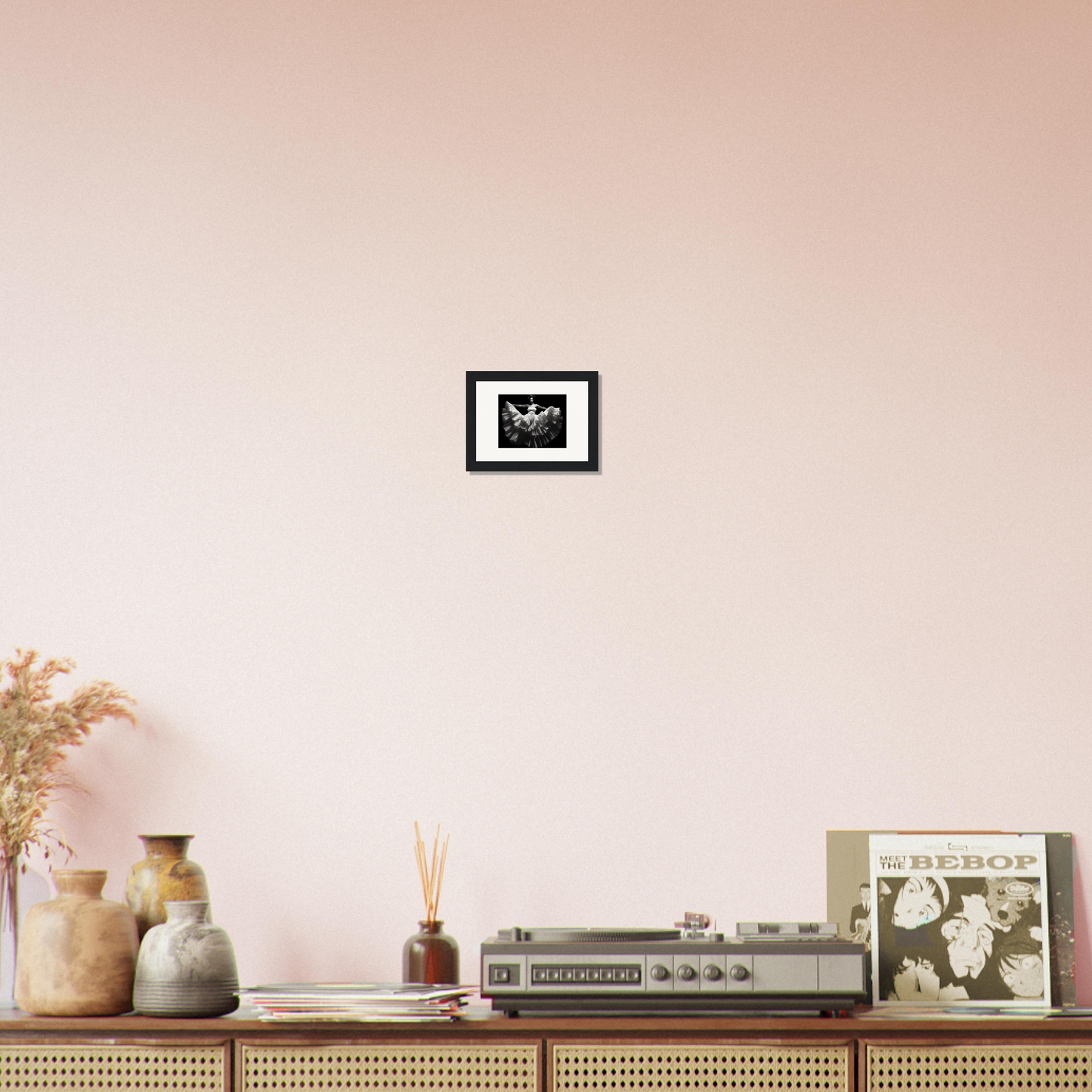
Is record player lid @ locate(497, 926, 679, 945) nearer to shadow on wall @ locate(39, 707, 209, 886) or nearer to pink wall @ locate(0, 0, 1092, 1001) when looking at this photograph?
pink wall @ locate(0, 0, 1092, 1001)

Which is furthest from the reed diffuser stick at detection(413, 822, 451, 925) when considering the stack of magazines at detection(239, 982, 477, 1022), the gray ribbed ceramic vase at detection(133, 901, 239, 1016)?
the gray ribbed ceramic vase at detection(133, 901, 239, 1016)

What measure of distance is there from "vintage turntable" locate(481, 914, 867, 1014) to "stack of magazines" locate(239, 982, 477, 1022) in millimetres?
96

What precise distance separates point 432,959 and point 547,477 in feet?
3.15

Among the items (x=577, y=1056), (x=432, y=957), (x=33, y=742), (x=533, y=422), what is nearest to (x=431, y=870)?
(x=432, y=957)

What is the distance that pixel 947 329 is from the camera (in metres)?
2.54

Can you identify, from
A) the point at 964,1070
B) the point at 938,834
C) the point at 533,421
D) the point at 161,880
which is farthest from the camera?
the point at 533,421

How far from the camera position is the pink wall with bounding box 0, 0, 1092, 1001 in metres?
2.44

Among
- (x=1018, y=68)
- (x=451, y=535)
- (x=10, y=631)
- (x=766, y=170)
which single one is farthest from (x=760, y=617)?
(x=10, y=631)

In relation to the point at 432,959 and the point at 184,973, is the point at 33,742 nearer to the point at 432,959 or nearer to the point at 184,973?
the point at 184,973

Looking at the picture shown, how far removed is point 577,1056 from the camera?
2.02 meters

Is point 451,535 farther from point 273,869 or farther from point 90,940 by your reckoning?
point 90,940

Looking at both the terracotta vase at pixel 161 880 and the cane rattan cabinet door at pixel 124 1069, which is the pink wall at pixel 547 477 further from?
the cane rattan cabinet door at pixel 124 1069

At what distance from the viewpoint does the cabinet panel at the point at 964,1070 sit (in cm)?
201

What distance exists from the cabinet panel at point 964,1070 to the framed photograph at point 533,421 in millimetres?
1212
